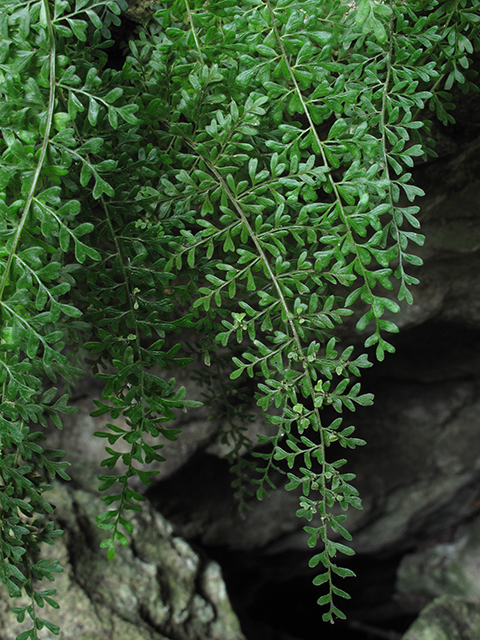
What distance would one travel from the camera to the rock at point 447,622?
188cm

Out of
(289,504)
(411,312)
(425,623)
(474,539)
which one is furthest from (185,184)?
(474,539)

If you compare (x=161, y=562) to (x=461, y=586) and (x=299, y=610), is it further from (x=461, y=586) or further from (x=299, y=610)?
(x=461, y=586)

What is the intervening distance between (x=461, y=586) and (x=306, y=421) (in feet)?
7.78

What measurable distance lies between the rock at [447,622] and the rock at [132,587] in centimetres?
82

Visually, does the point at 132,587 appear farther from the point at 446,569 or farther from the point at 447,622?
the point at 446,569

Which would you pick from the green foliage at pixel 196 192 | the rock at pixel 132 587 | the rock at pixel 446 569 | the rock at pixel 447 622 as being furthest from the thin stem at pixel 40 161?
the rock at pixel 446 569

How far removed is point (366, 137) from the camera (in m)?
0.90

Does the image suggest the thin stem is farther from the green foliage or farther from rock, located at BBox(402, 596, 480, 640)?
rock, located at BBox(402, 596, 480, 640)

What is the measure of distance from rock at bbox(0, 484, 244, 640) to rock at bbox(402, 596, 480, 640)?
82cm

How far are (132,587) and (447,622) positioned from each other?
1.30 m

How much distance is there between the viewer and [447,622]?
6.31 ft

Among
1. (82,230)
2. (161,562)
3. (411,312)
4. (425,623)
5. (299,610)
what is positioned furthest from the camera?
(299,610)

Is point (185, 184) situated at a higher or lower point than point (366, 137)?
lower

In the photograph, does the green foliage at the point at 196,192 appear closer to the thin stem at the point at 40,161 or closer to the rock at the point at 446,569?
the thin stem at the point at 40,161
